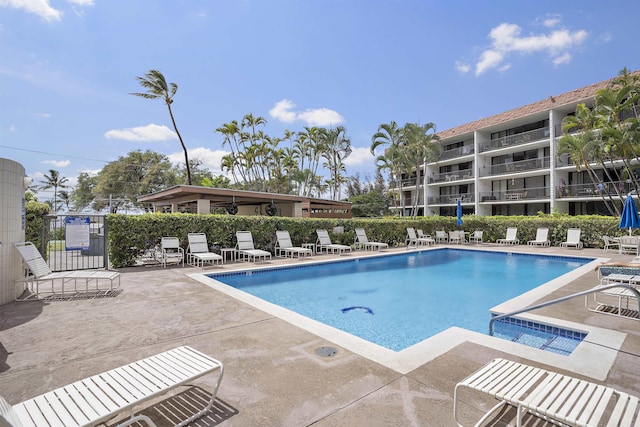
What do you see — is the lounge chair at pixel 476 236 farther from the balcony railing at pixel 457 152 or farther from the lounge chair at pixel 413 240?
the balcony railing at pixel 457 152

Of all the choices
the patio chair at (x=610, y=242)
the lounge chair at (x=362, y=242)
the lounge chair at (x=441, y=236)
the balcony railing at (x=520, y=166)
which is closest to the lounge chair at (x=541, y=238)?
the patio chair at (x=610, y=242)

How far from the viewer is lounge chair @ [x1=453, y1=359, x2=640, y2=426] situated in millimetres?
1963

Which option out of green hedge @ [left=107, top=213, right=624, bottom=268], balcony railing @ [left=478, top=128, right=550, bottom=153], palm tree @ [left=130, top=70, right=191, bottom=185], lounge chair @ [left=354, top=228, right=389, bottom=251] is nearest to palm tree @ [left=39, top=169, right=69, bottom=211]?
palm tree @ [left=130, top=70, right=191, bottom=185]

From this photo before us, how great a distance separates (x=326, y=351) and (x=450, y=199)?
3340 cm

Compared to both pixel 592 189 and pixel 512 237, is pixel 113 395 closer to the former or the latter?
pixel 512 237

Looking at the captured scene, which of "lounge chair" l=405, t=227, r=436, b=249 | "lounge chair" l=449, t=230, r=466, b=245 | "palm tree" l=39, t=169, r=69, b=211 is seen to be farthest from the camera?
"palm tree" l=39, t=169, r=69, b=211

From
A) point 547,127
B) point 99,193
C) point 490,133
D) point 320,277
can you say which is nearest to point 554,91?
point 547,127

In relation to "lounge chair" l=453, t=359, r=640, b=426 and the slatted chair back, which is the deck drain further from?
the slatted chair back

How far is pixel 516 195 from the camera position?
28922 millimetres

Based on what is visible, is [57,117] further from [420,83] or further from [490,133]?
[490,133]

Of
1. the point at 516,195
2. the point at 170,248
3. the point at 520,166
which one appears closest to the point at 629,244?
the point at 516,195

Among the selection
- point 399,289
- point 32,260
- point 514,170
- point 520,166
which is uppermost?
point 520,166

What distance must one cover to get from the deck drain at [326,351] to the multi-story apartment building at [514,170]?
26698mm

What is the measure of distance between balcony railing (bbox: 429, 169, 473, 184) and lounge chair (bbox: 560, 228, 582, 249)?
15361mm
